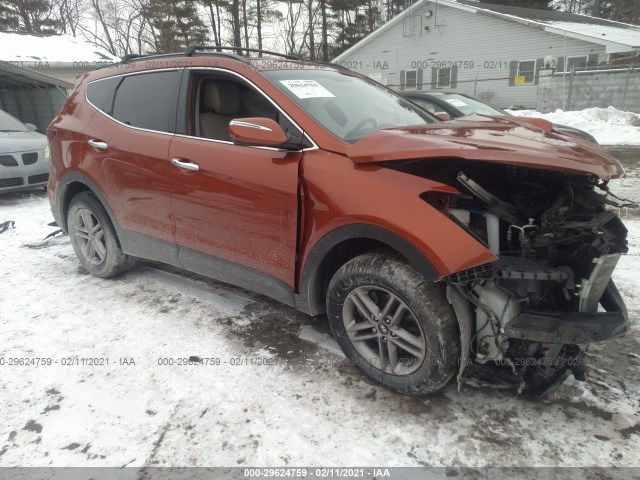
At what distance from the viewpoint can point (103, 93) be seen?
393cm

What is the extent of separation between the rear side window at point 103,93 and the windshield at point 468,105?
4920 millimetres

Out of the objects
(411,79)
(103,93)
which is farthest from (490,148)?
(411,79)

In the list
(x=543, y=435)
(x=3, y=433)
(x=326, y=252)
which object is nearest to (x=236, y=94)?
(x=326, y=252)

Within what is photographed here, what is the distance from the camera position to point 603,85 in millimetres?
16281

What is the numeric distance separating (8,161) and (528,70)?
73.7 ft

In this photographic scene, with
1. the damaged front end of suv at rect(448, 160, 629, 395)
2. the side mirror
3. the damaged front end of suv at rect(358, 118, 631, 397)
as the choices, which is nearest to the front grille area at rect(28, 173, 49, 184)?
the side mirror

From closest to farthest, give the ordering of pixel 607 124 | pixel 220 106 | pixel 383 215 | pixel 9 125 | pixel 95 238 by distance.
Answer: pixel 383 215, pixel 220 106, pixel 95 238, pixel 9 125, pixel 607 124

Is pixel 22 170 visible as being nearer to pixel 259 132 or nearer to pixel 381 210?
pixel 259 132

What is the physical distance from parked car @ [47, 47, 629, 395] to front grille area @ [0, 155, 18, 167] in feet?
16.3

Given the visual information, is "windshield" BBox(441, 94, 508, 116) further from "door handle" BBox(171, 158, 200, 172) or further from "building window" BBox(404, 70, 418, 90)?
"building window" BBox(404, 70, 418, 90)

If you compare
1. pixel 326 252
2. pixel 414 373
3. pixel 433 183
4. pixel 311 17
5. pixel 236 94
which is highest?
pixel 311 17

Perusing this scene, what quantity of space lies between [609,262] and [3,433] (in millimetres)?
3099

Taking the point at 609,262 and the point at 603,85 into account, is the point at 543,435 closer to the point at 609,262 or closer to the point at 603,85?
the point at 609,262

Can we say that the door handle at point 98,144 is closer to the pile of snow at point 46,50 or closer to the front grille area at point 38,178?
the front grille area at point 38,178
